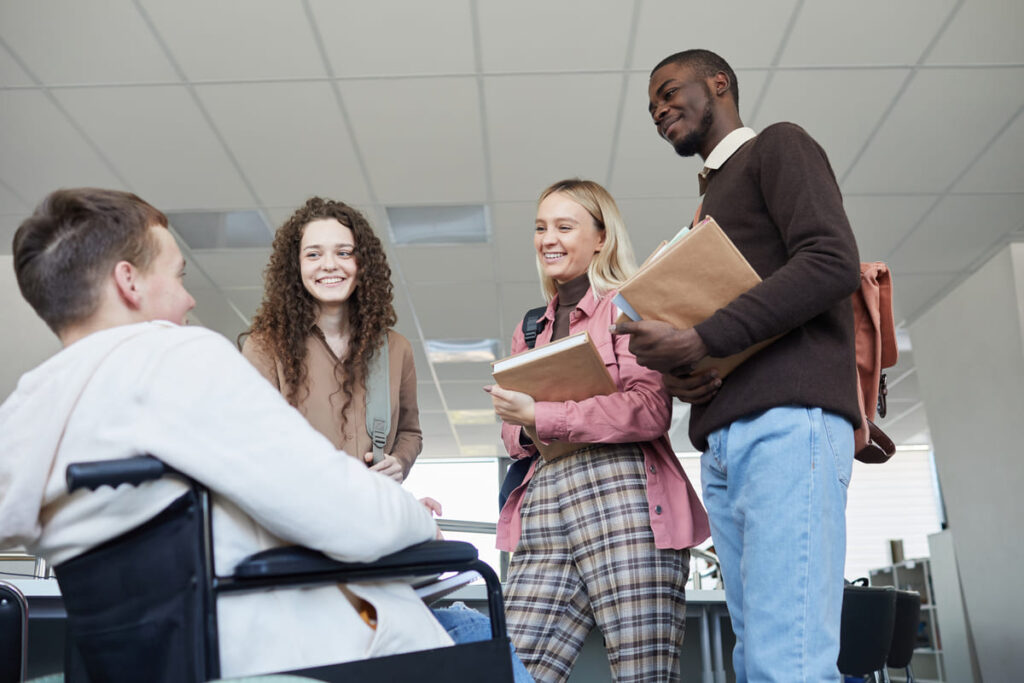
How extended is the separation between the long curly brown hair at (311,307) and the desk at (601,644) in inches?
43.1

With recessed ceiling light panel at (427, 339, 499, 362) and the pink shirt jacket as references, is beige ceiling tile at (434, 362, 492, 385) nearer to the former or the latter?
recessed ceiling light panel at (427, 339, 499, 362)

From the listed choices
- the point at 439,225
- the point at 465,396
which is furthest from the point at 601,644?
the point at 465,396

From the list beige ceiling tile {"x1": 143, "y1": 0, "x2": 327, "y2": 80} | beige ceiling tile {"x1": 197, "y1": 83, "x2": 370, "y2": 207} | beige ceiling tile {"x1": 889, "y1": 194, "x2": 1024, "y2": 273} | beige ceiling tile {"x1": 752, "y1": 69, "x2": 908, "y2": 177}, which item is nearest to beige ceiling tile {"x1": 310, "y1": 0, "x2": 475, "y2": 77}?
beige ceiling tile {"x1": 143, "y1": 0, "x2": 327, "y2": 80}

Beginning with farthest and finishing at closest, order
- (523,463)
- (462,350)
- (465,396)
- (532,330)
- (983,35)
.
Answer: (465,396) → (462,350) → (983,35) → (532,330) → (523,463)

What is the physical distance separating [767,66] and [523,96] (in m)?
1.04

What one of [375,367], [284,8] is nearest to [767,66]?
[284,8]

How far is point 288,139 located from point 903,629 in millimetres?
3396

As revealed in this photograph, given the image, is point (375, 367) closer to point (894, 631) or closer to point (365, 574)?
point (365, 574)

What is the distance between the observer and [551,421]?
152 centimetres

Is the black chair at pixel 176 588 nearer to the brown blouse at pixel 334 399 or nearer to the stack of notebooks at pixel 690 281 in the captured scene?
the stack of notebooks at pixel 690 281

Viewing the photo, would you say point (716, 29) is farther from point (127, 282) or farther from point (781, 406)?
point (127, 282)

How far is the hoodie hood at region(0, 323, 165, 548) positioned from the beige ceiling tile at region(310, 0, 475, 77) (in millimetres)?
2680

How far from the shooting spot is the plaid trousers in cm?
148

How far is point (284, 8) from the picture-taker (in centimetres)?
328
